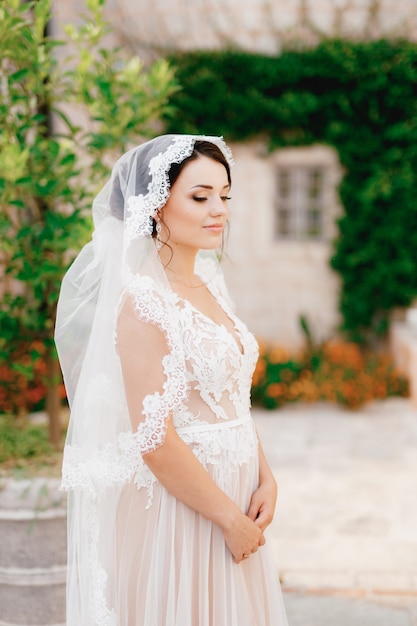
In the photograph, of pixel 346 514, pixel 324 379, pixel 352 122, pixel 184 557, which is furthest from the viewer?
pixel 352 122

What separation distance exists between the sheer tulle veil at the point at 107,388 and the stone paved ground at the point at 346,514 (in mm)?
1496

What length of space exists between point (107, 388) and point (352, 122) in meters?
7.25

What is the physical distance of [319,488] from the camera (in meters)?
A: 5.06

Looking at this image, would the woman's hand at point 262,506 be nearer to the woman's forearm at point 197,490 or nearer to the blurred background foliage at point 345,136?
the woman's forearm at point 197,490

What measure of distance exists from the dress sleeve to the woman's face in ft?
0.73

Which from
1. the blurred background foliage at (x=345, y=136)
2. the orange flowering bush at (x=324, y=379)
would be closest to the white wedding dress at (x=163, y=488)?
the blurred background foliage at (x=345, y=136)

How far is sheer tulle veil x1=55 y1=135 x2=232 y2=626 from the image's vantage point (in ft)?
6.26

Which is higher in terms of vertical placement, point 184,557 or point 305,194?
point 305,194

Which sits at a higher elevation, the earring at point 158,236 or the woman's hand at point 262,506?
the earring at point 158,236

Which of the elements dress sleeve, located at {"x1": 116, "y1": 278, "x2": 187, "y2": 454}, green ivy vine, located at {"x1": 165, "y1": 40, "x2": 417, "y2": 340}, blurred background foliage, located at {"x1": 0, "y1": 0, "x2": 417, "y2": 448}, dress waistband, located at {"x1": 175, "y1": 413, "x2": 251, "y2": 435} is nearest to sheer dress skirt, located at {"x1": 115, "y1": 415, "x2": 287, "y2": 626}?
dress waistband, located at {"x1": 175, "y1": 413, "x2": 251, "y2": 435}

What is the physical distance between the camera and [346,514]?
4.56 metres

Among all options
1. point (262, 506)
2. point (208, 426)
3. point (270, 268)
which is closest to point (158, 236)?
point (208, 426)

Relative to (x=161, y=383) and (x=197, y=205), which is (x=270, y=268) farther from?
(x=161, y=383)

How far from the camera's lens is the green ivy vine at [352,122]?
8.30 m
